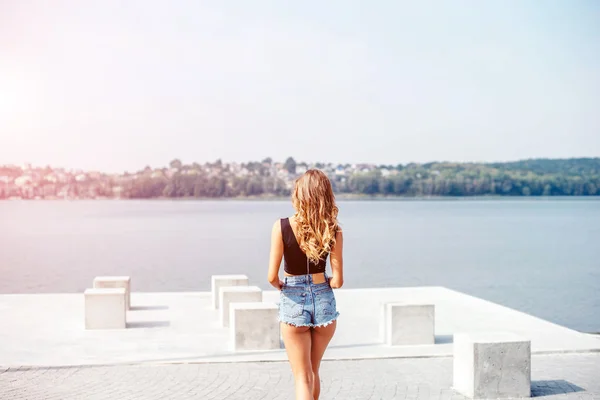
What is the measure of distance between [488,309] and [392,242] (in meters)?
55.1

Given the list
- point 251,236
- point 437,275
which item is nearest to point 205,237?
point 251,236

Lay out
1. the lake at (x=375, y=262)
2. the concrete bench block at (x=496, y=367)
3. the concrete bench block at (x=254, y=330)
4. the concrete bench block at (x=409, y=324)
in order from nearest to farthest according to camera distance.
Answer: the concrete bench block at (x=496, y=367) → the concrete bench block at (x=254, y=330) → the concrete bench block at (x=409, y=324) → the lake at (x=375, y=262)

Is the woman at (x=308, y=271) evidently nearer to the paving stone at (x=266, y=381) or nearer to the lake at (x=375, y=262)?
the paving stone at (x=266, y=381)

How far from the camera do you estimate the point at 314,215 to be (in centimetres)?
613

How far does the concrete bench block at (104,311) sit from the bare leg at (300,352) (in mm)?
7538

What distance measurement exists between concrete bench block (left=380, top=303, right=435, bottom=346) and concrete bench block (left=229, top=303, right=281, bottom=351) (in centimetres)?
150

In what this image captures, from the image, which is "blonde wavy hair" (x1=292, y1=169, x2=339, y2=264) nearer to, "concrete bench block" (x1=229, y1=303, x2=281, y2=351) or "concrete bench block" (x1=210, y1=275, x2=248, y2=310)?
"concrete bench block" (x1=229, y1=303, x2=281, y2=351)

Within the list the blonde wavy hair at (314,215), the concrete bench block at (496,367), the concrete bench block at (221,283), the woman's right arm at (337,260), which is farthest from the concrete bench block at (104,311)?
the blonde wavy hair at (314,215)

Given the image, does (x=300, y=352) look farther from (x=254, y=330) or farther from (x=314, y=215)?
(x=254, y=330)

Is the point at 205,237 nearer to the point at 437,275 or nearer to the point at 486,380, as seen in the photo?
the point at 437,275

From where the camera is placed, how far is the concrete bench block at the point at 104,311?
1338 cm

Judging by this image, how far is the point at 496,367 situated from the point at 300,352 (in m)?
3.19

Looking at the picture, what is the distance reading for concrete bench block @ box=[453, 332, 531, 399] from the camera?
8.77 metres

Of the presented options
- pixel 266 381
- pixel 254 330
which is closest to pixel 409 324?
pixel 254 330
